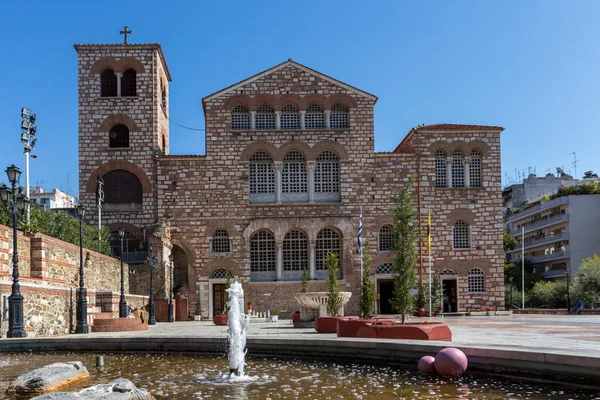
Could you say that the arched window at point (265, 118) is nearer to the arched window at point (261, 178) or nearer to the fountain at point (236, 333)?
the arched window at point (261, 178)

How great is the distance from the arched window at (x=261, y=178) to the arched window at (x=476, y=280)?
12.4 metres

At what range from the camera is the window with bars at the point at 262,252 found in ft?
132

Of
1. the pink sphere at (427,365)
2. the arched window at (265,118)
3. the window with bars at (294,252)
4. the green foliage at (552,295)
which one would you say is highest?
the arched window at (265,118)

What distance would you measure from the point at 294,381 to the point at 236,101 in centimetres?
3105

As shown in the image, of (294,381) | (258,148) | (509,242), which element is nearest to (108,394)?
(294,381)

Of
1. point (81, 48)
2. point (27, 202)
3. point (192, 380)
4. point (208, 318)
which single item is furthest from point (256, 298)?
point (192, 380)

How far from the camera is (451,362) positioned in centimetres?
1076

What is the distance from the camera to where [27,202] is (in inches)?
755

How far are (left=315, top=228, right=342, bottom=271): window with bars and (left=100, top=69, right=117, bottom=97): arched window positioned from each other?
48.0 ft

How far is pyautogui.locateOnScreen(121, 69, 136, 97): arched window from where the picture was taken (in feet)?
134

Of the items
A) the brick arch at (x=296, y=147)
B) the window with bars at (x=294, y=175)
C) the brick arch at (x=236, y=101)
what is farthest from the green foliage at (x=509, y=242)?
the brick arch at (x=236, y=101)

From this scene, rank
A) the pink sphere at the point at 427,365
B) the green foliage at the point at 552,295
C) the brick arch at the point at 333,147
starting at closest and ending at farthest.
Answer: the pink sphere at the point at 427,365, the brick arch at the point at 333,147, the green foliage at the point at 552,295

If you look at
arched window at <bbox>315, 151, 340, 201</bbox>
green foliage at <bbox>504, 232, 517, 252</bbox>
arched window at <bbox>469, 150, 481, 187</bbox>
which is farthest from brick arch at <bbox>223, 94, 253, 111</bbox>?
green foliage at <bbox>504, 232, 517, 252</bbox>

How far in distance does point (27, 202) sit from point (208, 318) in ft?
69.9
